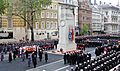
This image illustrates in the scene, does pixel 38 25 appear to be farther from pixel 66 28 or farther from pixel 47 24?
pixel 66 28

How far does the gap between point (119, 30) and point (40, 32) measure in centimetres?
7230

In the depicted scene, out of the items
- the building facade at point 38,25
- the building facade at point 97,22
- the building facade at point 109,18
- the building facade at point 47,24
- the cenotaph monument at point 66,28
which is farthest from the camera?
the building facade at point 109,18

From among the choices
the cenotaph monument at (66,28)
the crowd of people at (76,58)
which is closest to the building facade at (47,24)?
the cenotaph monument at (66,28)

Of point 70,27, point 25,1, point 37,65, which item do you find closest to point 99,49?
point 70,27

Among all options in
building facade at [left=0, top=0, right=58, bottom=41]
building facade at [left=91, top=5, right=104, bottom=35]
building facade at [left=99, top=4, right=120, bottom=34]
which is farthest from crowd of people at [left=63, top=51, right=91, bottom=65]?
building facade at [left=99, top=4, right=120, bottom=34]

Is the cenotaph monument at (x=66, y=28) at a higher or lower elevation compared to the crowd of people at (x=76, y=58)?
higher

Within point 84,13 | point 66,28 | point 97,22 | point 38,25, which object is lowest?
point 97,22

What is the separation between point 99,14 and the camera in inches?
4651

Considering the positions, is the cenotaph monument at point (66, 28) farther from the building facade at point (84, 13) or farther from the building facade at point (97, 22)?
the building facade at point (97, 22)

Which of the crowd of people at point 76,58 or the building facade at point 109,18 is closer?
the crowd of people at point 76,58

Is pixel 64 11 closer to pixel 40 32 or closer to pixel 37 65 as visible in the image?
pixel 37 65

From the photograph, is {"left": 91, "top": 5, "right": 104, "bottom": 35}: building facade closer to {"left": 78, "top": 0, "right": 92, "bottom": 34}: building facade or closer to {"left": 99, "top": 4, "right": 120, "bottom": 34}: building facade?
{"left": 99, "top": 4, "right": 120, "bottom": 34}: building facade

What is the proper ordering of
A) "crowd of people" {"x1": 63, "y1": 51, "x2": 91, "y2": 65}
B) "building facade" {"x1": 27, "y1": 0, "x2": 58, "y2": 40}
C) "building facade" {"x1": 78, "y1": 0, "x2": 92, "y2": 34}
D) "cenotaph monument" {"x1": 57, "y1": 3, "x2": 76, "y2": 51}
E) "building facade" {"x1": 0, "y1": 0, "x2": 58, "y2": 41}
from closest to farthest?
1. "crowd of people" {"x1": 63, "y1": 51, "x2": 91, "y2": 65}
2. "cenotaph monument" {"x1": 57, "y1": 3, "x2": 76, "y2": 51}
3. "building facade" {"x1": 0, "y1": 0, "x2": 58, "y2": 41}
4. "building facade" {"x1": 27, "y1": 0, "x2": 58, "y2": 40}
5. "building facade" {"x1": 78, "y1": 0, "x2": 92, "y2": 34}

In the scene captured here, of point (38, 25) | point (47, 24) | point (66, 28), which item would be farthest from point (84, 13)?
point (66, 28)
